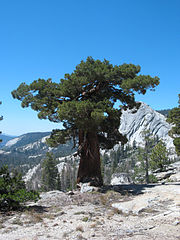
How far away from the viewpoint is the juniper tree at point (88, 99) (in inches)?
492

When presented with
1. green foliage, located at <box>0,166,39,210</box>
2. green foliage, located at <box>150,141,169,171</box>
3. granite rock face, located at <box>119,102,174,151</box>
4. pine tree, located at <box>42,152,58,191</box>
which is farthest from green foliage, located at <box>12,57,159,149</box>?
granite rock face, located at <box>119,102,174,151</box>

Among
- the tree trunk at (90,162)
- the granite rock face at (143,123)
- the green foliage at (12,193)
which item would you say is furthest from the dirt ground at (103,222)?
the granite rock face at (143,123)

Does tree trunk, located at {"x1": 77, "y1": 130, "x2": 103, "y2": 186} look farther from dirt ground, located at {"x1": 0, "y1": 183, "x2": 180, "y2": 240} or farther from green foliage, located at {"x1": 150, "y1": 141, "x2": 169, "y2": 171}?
green foliage, located at {"x1": 150, "y1": 141, "x2": 169, "y2": 171}

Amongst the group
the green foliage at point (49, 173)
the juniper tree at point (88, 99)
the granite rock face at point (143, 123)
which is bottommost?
the green foliage at point (49, 173)

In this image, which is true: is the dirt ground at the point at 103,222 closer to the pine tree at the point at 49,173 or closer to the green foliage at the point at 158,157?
the green foliage at the point at 158,157

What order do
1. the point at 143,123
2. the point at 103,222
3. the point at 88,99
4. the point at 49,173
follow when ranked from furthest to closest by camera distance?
the point at 143,123
the point at 49,173
the point at 88,99
the point at 103,222

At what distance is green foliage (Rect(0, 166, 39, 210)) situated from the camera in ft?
29.4

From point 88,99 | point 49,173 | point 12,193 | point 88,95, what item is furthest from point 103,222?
point 49,173

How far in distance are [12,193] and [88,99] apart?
23.8 ft

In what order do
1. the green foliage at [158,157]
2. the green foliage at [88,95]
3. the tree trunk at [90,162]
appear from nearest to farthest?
the green foliage at [88,95] → the tree trunk at [90,162] → the green foliage at [158,157]

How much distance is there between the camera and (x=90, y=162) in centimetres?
1525

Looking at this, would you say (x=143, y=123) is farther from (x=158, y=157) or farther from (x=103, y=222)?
(x=103, y=222)

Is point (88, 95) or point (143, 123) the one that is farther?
point (143, 123)

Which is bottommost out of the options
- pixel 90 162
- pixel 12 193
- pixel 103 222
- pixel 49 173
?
pixel 49 173
